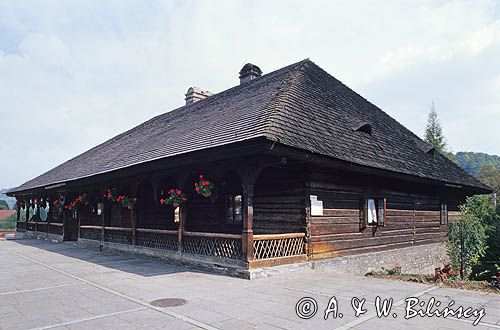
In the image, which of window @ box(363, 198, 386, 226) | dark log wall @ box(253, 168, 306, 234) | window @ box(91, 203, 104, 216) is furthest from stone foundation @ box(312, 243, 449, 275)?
window @ box(91, 203, 104, 216)

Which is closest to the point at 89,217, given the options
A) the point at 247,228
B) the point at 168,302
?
the point at 247,228

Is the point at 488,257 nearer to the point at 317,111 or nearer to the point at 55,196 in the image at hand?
the point at 317,111

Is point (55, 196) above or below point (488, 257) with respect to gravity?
above

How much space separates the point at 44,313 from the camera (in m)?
6.13

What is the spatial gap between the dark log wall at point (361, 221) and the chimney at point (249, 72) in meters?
8.58

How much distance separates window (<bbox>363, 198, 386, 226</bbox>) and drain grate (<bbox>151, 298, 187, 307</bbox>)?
23.9ft

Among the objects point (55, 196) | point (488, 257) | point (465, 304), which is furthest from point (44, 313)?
point (55, 196)

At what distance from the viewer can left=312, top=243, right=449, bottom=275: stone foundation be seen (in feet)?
35.8

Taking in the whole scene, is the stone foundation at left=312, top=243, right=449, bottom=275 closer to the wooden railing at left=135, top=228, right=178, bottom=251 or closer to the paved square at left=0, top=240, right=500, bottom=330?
the paved square at left=0, top=240, right=500, bottom=330

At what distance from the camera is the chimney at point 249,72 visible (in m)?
18.4

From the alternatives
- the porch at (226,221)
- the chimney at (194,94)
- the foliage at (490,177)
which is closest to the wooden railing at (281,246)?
the porch at (226,221)

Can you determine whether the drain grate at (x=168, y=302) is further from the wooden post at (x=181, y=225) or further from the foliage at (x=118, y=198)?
the foliage at (x=118, y=198)

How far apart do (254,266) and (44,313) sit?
434 centimetres

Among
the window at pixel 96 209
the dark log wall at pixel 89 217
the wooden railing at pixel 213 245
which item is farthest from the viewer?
the dark log wall at pixel 89 217
